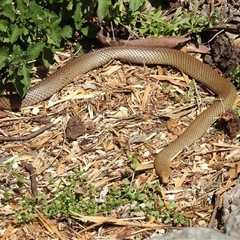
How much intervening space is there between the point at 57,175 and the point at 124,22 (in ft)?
6.92

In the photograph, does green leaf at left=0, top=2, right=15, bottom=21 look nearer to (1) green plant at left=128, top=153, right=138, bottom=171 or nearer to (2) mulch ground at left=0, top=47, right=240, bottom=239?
(2) mulch ground at left=0, top=47, right=240, bottom=239

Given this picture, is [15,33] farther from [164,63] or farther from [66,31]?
[164,63]

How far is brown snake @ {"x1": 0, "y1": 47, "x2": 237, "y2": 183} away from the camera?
6297mm

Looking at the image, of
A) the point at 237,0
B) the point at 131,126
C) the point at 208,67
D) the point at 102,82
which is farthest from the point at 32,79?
the point at 237,0

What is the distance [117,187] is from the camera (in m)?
5.88

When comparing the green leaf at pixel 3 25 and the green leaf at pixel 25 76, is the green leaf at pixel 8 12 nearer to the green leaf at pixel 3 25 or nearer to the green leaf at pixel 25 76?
the green leaf at pixel 3 25

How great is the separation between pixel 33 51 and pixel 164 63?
1541 millimetres

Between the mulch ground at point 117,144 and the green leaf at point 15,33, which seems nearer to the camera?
the mulch ground at point 117,144

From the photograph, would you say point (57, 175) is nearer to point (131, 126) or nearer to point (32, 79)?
point (131, 126)

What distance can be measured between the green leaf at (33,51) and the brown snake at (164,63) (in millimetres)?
559

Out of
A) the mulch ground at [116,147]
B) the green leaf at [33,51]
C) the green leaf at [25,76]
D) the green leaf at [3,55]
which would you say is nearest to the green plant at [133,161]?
the mulch ground at [116,147]

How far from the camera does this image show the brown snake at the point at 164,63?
6297mm

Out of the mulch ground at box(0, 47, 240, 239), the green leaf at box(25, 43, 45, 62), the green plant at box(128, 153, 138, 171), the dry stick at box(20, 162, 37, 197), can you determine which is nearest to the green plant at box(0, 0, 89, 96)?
the green leaf at box(25, 43, 45, 62)

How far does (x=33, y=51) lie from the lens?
6.38 meters
